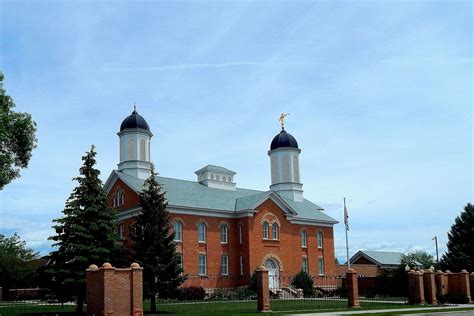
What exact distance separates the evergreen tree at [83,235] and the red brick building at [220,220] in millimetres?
13685

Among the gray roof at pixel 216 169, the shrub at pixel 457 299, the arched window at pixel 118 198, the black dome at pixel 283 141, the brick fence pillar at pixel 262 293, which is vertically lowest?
the shrub at pixel 457 299

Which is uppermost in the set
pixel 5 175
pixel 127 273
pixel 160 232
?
pixel 5 175

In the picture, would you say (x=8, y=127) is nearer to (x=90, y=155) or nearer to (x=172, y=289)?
(x=90, y=155)

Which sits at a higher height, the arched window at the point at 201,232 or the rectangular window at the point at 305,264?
the arched window at the point at 201,232

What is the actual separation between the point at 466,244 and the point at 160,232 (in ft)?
93.8

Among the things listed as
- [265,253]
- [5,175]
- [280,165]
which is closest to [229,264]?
[265,253]

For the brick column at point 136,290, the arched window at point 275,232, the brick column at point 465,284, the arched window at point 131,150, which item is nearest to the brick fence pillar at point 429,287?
the brick column at point 465,284

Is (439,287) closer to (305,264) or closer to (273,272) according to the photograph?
(273,272)

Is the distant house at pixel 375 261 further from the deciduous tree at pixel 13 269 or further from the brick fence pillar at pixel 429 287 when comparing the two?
the deciduous tree at pixel 13 269

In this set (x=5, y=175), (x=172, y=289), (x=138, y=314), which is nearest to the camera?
(x=138, y=314)

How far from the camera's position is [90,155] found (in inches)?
1240

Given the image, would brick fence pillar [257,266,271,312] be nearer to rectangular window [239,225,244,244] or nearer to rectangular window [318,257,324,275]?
rectangular window [239,225,244,244]

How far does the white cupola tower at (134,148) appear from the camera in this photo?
50.2 m

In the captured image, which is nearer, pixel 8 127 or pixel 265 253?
pixel 8 127
